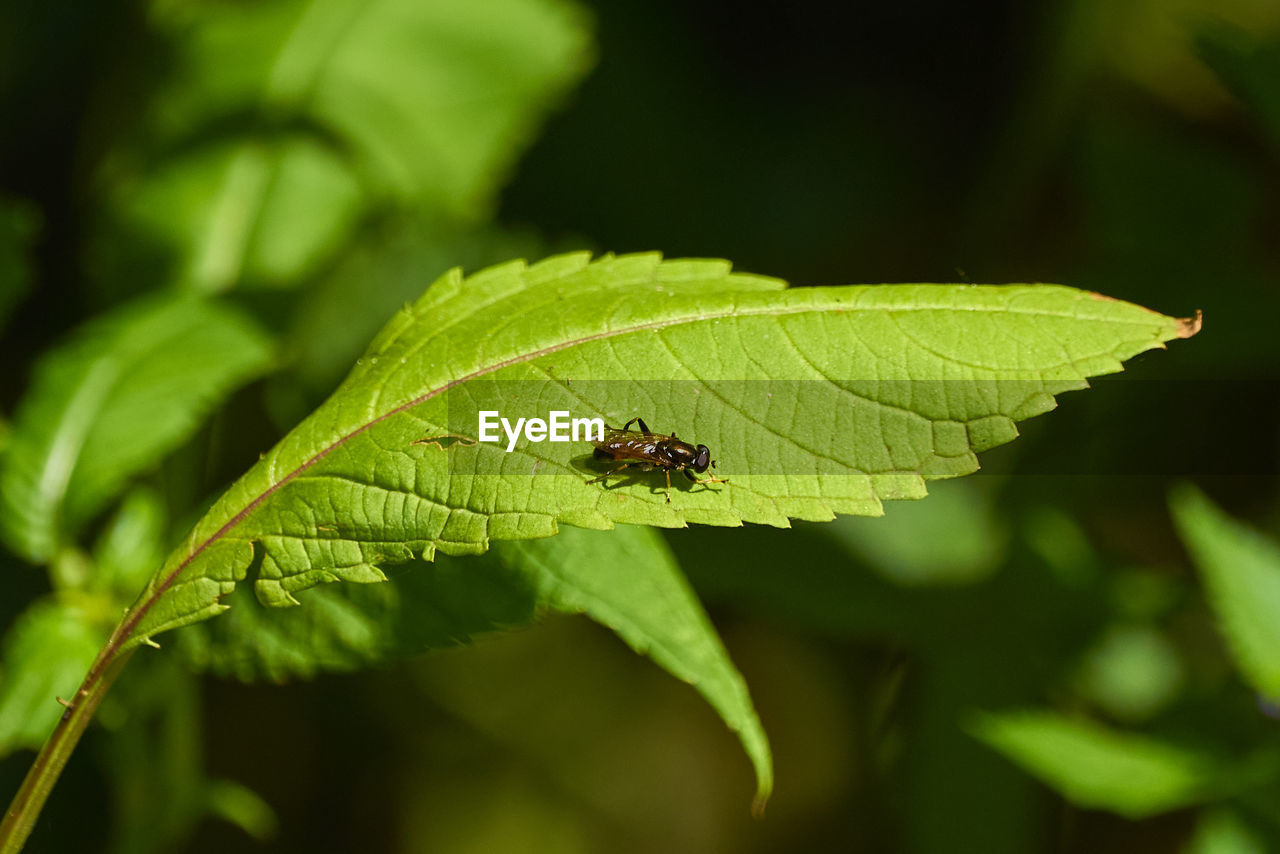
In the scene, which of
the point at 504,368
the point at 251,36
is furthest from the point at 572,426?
the point at 251,36

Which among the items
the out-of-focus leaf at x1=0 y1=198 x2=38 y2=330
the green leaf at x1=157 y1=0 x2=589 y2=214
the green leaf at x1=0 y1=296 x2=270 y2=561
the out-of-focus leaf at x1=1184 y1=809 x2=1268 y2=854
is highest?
the green leaf at x1=157 y1=0 x2=589 y2=214

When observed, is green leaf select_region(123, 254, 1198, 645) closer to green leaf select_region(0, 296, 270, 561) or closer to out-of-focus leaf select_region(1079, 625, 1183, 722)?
green leaf select_region(0, 296, 270, 561)

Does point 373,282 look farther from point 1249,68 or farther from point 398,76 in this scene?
point 1249,68

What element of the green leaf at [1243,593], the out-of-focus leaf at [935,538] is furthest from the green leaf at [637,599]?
the out-of-focus leaf at [935,538]

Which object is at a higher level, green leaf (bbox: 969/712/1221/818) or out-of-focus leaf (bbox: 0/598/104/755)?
green leaf (bbox: 969/712/1221/818)

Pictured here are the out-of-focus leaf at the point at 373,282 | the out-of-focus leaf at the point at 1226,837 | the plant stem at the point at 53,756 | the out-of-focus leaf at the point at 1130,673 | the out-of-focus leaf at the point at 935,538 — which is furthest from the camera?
the out-of-focus leaf at the point at 935,538

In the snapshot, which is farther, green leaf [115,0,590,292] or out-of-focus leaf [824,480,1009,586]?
out-of-focus leaf [824,480,1009,586]

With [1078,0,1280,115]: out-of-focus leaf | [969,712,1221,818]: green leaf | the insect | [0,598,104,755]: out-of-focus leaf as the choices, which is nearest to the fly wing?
the insect

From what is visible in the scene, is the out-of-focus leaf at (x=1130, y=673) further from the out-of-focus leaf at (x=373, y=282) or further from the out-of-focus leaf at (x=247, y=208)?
the out-of-focus leaf at (x=247, y=208)
